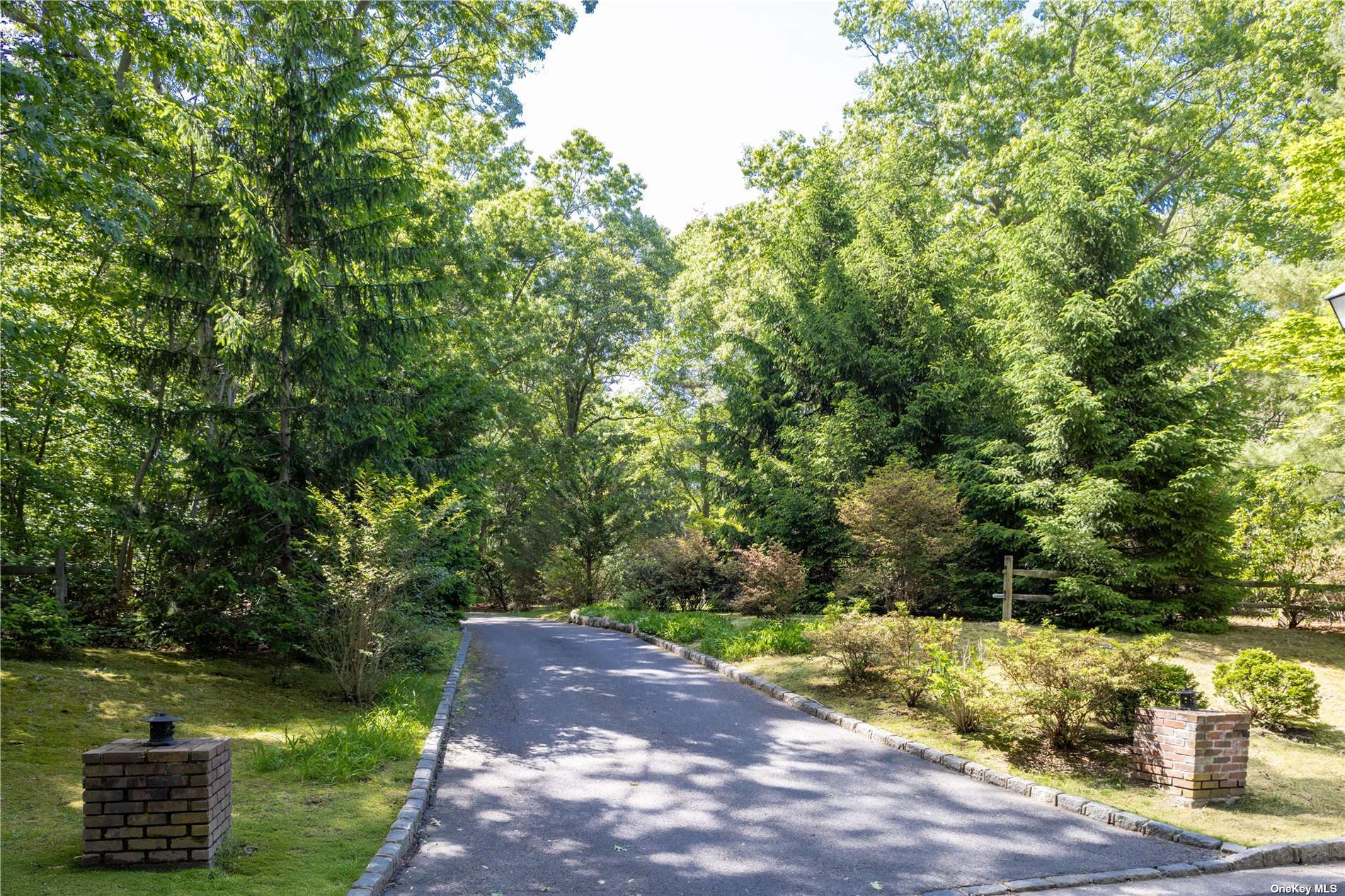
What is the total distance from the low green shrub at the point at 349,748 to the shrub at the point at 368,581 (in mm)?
827

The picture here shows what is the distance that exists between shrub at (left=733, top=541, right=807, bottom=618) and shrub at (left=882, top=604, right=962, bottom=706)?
16.0ft

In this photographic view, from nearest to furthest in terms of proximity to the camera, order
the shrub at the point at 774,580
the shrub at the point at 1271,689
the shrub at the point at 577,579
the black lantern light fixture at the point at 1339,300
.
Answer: the black lantern light fixture at the point at 1339,300 → the shrub at the point at 1271,689 → the shrub at the point at 774,580 → the shrub at the point at 577,579

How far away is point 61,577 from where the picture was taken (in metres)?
10.1

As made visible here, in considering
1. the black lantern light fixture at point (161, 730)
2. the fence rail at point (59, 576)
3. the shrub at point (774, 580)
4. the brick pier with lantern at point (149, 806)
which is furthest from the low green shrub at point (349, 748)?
the shrub at point (774, 580)

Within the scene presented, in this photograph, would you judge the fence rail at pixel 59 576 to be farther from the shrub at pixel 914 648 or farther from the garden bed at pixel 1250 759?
the shrub at pixel 914 648

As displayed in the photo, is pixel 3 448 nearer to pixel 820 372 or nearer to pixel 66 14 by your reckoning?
pixel 66 14

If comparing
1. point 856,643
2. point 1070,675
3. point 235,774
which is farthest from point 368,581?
point 1070,675

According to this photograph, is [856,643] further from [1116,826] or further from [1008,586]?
[1116,826]

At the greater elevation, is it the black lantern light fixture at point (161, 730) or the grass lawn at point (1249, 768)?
the black lantern light fixture at point (161, 730)

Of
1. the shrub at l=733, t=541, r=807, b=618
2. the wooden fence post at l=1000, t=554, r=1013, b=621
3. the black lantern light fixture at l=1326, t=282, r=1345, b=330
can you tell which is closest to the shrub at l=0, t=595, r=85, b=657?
the shrub at l=733, t=541, r=807, b=618

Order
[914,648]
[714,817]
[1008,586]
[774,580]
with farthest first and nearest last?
[774,580] → [1008,586] → [914,648] → [714,817]

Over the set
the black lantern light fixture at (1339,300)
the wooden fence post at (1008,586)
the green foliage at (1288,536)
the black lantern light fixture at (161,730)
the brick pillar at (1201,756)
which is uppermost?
the black lantern light fixture at (1339,300)

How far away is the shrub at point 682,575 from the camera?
20.0 meters

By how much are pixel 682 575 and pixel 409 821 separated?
49.1ft
